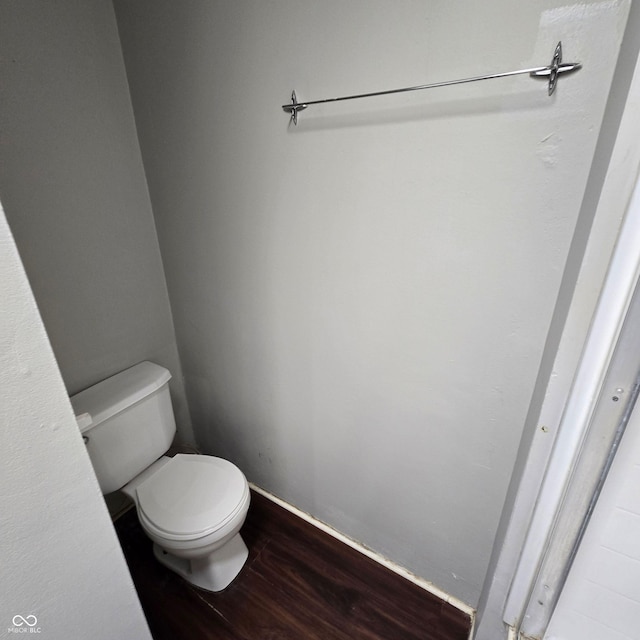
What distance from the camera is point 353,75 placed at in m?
0.91

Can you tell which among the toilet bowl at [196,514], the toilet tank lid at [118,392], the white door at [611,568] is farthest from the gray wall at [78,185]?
the white door at [611,568]

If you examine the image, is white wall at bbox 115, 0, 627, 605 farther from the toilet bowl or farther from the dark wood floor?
the toilet bowl

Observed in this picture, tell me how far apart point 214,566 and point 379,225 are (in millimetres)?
1447

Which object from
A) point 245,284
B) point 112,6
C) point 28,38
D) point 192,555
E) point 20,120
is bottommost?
point 192,555

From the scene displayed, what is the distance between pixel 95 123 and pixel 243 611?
191 cm

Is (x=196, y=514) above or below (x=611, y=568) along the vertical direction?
below

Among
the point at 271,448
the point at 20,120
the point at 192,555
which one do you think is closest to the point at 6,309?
the point at 20,120

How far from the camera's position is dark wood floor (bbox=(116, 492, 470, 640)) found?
4.12 ft

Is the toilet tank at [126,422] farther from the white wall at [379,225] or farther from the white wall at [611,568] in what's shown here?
the white wall at [611,568]

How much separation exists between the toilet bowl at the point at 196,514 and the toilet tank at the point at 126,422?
90 mm

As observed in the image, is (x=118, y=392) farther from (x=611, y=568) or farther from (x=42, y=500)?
(x=611, y=568)

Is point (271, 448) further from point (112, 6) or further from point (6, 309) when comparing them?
point (112, 6)

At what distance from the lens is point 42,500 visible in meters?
0.58

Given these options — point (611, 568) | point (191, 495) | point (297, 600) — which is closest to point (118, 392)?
point (191, 495)
